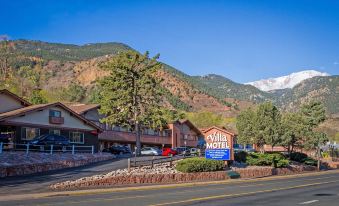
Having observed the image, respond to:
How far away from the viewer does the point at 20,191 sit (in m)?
24.7

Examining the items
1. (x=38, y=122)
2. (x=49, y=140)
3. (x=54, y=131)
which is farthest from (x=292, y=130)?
(x=38, y=122)

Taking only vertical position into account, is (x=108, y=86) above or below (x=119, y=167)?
above

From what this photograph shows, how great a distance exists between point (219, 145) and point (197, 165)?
5044mm

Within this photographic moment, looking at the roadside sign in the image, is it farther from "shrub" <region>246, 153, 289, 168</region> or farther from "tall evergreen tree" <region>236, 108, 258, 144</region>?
"tall evergreen tree" <region>236, 108, 258, 144</region>

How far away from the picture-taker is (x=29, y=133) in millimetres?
49156

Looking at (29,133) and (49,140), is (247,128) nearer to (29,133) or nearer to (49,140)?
(49,140)

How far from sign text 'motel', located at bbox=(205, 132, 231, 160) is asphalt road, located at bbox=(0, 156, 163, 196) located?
780 cm

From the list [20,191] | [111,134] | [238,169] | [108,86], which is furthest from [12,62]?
[20,191]

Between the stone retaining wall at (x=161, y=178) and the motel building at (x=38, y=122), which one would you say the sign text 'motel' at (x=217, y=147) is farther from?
the motel building at (x=38, y=122)

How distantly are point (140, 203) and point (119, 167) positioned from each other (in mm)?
20283

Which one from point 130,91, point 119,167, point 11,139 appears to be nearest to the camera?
point 119,167

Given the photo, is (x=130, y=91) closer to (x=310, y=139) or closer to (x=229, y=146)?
(x=229, y=146)

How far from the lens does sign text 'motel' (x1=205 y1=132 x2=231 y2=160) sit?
136 ft

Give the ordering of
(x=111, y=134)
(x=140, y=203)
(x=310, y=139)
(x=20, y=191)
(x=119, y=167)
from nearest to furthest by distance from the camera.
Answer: (x=140, y=203), (x=20, y=191), (x=119, y=167), (x=310, y=139), (x=111, y=134)
